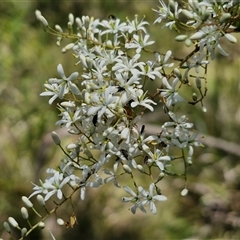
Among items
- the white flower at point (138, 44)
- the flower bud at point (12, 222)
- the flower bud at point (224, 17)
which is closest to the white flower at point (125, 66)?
the white flower at point (138, 44)

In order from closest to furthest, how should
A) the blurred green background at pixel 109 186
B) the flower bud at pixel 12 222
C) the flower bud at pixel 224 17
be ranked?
the flower bud at pixel 224 17 → the flower bud at pixel 12 222 → the blurred green background at pixel 109 186

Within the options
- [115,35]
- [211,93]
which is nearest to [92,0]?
[211,93]

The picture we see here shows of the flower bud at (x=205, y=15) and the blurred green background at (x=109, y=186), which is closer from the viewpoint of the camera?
the flower bud at (x=205, y=15)

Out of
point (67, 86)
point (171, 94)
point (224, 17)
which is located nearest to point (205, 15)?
point (224, 17)

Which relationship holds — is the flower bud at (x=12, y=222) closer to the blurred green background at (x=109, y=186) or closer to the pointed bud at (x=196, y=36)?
the pointed bud at (x=196, y=36)

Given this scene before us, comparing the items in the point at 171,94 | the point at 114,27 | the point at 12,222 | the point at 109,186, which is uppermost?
the point at 109,186

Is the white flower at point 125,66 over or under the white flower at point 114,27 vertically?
under

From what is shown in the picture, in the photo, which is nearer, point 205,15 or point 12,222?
point 205,15

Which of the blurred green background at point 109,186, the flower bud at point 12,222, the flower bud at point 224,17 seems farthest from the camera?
the blurred green background at point 109,186

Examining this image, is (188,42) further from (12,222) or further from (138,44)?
(12,222)
